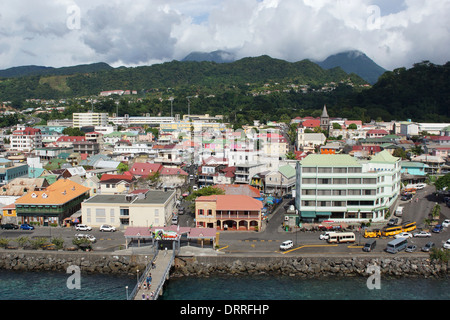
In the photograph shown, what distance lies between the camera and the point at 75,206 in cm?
2384

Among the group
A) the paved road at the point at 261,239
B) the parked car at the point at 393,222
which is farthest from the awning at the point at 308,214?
the parked car at the point at 393,222

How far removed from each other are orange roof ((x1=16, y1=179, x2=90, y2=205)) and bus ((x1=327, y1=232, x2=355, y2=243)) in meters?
14.1

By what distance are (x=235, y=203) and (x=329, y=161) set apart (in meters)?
5.59

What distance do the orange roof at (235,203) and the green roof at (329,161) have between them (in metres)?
3.48

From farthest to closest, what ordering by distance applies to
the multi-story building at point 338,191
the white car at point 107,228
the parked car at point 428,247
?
1. the multi-story building at point 338,191
2. the white car at point 107,228
3. the parked car at point 428,247

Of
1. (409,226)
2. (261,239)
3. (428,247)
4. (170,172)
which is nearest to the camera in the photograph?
(428,247)

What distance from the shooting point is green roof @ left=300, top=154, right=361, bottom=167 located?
21847mm

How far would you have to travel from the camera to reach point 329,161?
2211cm

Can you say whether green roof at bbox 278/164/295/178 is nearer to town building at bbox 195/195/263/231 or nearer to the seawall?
town building at bbox 195/195/263/231

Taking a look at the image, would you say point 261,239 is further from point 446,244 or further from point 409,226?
point 446,244

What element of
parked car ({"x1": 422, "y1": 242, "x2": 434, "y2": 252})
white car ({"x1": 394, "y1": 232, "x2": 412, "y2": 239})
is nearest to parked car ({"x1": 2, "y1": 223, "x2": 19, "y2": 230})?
white car ({"x1": 394, "y1": 232, "x2": 412, "y2": 239})

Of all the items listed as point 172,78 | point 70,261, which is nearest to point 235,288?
point 70,261

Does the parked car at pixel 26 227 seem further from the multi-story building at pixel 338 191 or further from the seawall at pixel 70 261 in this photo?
the multi-story building at pixel 338 191

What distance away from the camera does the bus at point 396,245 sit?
17984 mm
